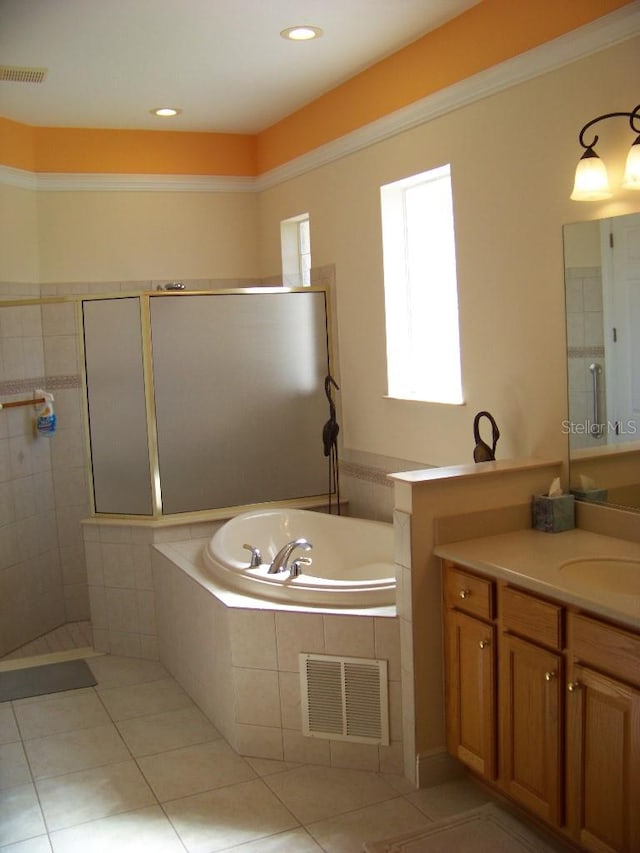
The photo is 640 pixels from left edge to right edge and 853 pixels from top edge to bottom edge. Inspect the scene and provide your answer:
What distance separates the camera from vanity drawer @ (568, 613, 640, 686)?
216 centimetres

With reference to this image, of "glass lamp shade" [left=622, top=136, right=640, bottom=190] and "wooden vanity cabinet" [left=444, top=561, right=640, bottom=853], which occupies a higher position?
"glass lamp shade" [left=622, top=136, right=640, bottom=190]

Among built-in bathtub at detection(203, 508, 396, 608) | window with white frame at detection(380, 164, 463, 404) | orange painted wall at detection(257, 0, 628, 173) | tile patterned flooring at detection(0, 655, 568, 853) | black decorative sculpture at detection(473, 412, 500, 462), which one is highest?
orange painted wall at detection(257, 0, 628, 173)

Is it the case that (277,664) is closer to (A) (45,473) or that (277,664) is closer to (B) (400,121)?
(B) (400,121)

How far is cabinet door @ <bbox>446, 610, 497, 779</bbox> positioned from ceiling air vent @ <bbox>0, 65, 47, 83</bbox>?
3.05 metres

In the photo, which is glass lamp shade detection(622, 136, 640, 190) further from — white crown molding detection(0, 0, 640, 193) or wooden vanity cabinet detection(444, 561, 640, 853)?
wooden vanity cabinet detection(444, 561, 640, 853)

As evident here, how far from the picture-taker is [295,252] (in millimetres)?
5336

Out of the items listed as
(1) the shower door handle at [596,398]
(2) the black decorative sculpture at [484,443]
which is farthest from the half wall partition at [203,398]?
(1) the shower door handle at [596,398]

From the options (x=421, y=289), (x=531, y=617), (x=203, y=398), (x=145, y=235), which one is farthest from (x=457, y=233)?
(x=145, y=235)

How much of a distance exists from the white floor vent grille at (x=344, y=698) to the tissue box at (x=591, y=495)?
882 millimetres

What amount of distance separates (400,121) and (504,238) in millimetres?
915

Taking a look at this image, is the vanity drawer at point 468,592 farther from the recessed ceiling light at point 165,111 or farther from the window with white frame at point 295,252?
the recessed ceiling light at point 165,111

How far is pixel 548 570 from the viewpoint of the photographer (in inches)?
101

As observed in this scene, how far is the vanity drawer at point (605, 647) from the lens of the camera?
2164mm

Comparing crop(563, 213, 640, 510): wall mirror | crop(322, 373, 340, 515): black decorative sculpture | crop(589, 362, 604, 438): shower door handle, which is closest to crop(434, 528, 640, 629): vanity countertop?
crop(563, 213, 640, 510): wall mirror
